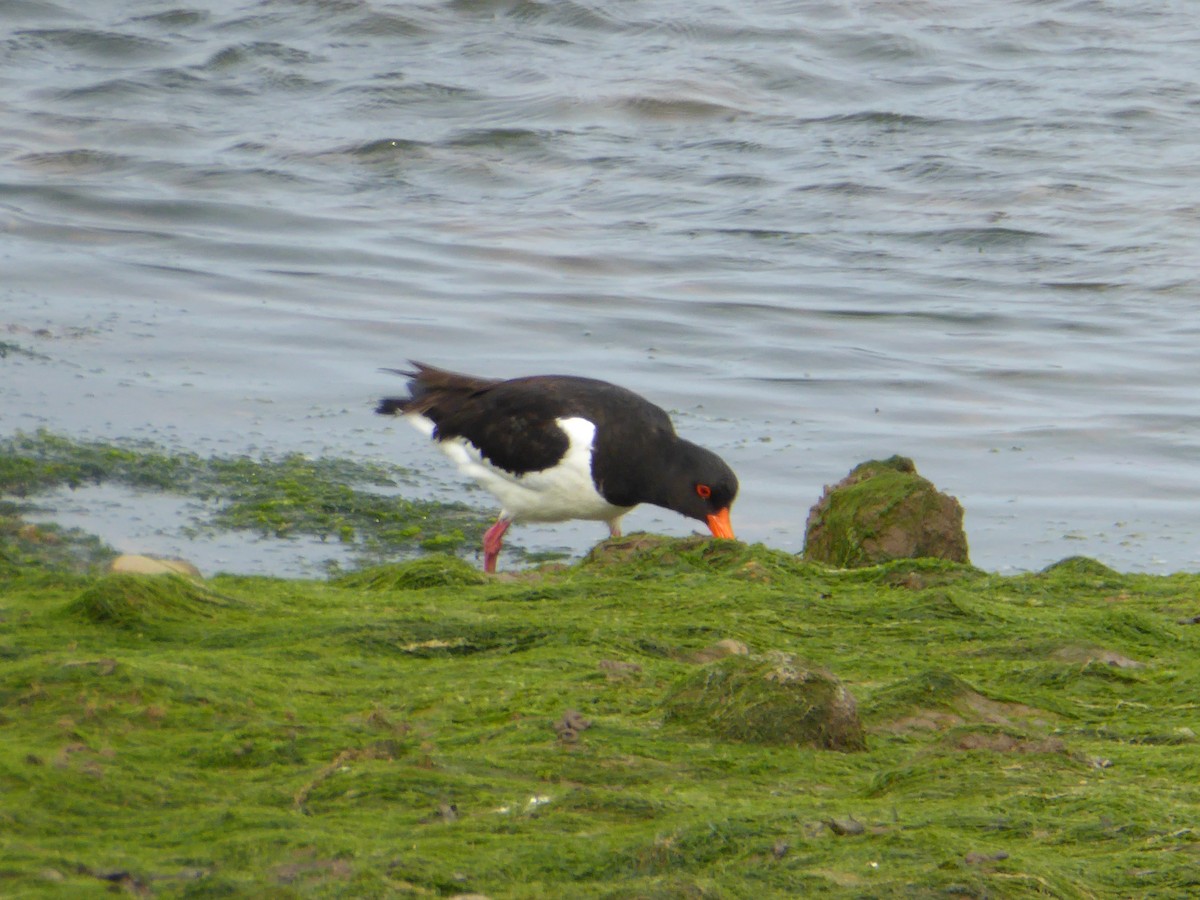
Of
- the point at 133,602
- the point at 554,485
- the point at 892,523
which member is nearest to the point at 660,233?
the point at 554,485

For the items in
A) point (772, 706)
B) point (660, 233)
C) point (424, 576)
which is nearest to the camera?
point (772, 706)

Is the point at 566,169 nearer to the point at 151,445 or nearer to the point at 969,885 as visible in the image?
the point at 151,445

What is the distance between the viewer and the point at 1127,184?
16453 millimetres

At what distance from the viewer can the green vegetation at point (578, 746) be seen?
2.87 m

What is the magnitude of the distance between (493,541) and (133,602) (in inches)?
150

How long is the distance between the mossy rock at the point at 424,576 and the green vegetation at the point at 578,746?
0.30 m

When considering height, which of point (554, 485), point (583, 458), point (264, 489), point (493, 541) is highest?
point (583, 458)

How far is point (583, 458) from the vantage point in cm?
820

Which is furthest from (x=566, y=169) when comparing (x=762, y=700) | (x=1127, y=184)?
(x=762, y=700)

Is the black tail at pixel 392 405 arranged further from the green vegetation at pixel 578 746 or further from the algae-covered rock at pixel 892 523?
the green vegetation at pixel 578 746

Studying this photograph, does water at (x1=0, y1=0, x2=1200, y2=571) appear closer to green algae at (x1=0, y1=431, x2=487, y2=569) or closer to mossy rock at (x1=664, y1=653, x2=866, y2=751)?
green algae at (x1=0, y1=431, x2=487, y2=569)

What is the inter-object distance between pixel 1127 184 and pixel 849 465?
864cm

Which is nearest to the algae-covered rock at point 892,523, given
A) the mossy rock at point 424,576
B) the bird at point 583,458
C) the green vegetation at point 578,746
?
the green vegetation at point 578,746

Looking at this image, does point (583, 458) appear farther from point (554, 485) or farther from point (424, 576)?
point (424, 576)
